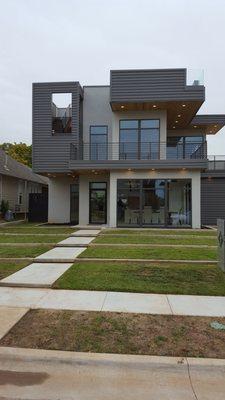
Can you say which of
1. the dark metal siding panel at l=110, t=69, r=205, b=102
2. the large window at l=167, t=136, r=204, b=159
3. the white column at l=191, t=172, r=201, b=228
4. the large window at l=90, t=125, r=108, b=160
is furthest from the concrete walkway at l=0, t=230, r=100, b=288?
the large window at l=167, t=136, r=204, b=159

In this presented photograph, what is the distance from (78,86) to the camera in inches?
904

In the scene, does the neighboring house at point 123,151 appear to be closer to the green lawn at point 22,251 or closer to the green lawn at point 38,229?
the green lawn at point 38,229

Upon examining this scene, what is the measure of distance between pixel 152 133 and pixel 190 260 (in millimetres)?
13669

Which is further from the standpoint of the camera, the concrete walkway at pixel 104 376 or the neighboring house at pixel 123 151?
the neighboring house at pixel 123 151

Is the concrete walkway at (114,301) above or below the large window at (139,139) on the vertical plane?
below

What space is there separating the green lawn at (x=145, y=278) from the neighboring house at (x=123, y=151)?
11886mm

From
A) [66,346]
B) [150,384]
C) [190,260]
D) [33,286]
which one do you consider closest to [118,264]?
[190,260]

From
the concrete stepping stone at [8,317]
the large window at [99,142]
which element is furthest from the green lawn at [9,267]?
the large window at [99,142]

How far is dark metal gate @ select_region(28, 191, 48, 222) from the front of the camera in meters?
28.6

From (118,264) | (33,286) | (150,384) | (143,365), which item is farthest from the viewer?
(118,264)

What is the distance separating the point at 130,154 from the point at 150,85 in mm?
3921

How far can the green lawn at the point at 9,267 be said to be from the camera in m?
9.04

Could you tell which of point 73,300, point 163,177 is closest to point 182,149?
point 163,177

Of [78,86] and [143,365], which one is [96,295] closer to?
[143,365]
